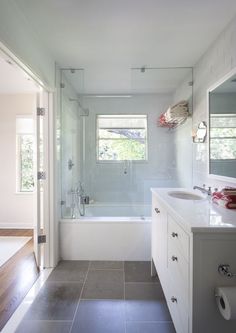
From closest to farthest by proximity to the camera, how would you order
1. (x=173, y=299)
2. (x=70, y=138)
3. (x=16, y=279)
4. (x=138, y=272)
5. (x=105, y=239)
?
1. (x=173, y=299)
2. (x=16, y=279)
3. (x=138, y=272)
4. (x=105, y=239)
5. (x=70, y=138)

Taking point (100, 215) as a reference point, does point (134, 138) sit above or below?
above

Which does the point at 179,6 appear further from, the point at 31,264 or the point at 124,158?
the point at 31,264

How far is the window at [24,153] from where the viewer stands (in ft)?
13.2

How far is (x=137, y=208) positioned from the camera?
128 inches

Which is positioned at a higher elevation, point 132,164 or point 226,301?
point 132,164

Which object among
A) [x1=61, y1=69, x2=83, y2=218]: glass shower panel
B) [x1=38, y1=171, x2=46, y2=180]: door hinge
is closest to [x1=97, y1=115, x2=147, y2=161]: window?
[x1=61, y1=69, x2=83, y2=218]: glass shower panel

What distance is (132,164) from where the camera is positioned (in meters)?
3.72

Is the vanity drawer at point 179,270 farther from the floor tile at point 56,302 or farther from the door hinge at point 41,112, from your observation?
the door hinge at point 41,112

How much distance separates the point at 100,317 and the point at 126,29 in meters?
2.45

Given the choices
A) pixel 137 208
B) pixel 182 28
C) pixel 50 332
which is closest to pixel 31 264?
pixel 50 332

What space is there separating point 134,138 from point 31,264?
7.84 ft

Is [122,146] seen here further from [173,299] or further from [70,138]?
Result: [173,299]

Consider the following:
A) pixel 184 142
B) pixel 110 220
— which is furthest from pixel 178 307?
pixel 184 142

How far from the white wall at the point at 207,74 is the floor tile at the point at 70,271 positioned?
5.40 ft
